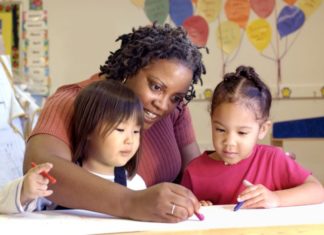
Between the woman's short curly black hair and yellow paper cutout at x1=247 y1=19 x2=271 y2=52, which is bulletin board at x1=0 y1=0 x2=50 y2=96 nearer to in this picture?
yellow paper cutout at x1=247 y1=19 x2=271 y2=52

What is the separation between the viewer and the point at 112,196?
0.82 meters

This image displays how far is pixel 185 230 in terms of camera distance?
736 mm

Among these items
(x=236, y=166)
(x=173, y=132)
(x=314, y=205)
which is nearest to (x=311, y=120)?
(x=173, y=132)

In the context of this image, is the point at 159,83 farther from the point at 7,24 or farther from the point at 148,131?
the point at 7,24

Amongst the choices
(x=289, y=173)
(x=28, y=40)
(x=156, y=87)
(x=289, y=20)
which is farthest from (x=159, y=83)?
(x=28, y=40)

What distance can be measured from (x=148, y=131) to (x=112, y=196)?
54cm

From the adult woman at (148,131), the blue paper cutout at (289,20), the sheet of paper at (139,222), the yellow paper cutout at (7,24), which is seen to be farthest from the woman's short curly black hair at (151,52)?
the yellow paper cutout at (7,24)

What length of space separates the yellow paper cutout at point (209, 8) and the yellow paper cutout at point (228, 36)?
7 centimetres

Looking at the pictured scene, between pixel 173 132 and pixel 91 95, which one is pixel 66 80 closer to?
pixel 173 132

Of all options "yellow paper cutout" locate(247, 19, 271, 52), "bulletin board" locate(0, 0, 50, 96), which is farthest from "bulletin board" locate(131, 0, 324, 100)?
"bulletin board" locate(0, 0, 50, 96)

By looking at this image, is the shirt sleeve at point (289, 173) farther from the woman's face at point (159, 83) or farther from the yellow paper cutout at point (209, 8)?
the yellow paper cutout at point (209, 8)

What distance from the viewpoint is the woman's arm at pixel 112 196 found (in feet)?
2.57

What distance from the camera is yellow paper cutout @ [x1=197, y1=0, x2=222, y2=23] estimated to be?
2859 mm

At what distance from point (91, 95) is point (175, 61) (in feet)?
0.77
